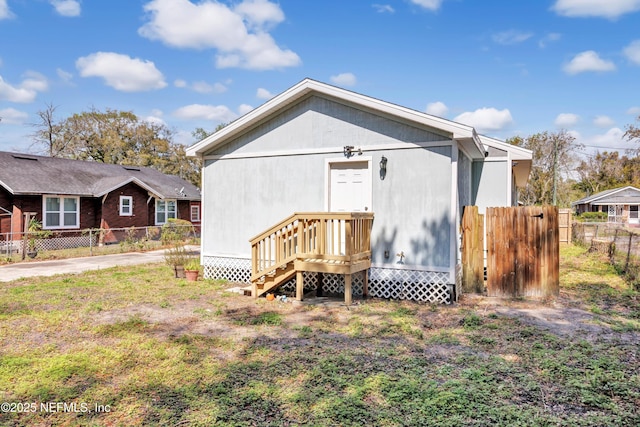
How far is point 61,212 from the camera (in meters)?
17.5

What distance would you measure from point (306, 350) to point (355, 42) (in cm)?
1251

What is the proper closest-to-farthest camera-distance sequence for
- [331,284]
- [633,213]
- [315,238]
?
1. [315,238]
2. [331,284]
3. [633,213]

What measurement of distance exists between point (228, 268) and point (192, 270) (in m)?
0.93

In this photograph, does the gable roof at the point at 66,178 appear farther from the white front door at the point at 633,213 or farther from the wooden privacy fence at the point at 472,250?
the white front door at the point at 633,213

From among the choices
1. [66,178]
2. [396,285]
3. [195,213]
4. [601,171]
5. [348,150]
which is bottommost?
[396,285]

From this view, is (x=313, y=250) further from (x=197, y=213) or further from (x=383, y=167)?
(x=197, y=213)

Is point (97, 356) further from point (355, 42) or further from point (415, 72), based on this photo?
point (415, 72)

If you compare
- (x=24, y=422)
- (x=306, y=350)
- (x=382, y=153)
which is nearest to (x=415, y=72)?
(x=382, y=153)

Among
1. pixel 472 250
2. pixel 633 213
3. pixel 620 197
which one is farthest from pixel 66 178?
pixel 633 213

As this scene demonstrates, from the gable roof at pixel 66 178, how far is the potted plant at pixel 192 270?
9.83 meters

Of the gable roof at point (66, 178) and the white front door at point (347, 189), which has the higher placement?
the gable roof at point (66, 178)

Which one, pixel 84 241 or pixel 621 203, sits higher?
pixel 621 203

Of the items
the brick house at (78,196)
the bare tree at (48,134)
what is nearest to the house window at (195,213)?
the brick house at (78,196)

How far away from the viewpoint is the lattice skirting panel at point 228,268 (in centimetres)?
942
